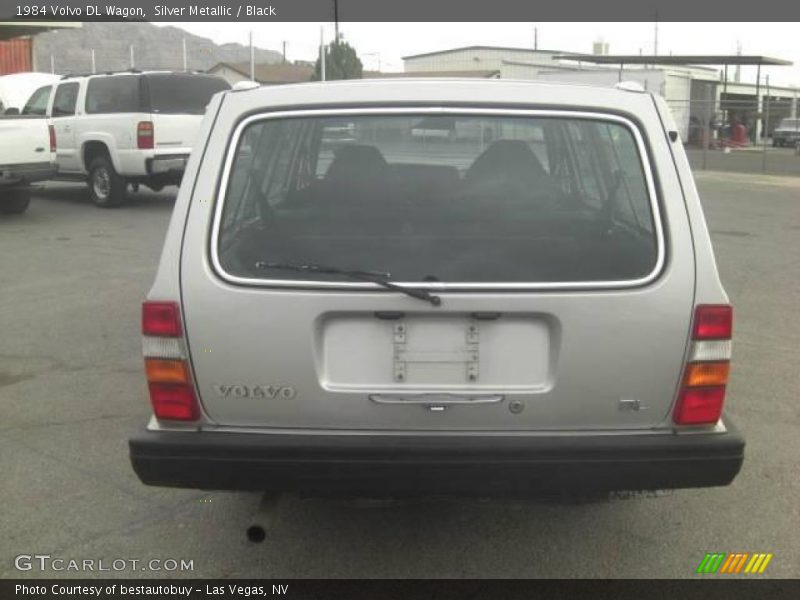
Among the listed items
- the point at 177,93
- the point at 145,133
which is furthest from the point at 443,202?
the point at 177,93

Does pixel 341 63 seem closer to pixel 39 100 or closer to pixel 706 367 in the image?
pixel 39 100

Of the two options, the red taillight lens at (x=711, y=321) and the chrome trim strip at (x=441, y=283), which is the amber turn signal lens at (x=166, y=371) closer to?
the chrome trim strip at (x=441, y=283)

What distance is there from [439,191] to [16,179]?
10.3 metres

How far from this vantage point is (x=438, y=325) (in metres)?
2.67

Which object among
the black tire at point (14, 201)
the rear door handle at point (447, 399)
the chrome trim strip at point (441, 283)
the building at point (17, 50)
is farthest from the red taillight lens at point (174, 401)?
the building at point (17, 50)

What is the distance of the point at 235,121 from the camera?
2807mm

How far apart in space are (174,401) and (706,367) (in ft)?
5.70

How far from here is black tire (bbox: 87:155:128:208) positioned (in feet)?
43.3

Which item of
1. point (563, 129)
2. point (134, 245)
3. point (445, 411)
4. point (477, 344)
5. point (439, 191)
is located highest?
point (563, 129)

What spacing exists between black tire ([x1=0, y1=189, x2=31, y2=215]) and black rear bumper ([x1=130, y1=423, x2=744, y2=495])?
1136 centimetres

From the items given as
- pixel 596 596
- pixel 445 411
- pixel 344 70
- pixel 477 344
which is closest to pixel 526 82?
pixel 477 344

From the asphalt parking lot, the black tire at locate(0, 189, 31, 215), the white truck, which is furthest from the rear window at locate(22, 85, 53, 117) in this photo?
the asphalt parking lot

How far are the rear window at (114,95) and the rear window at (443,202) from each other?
10673mm

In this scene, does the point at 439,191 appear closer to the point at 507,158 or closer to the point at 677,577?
the point at 507,158
